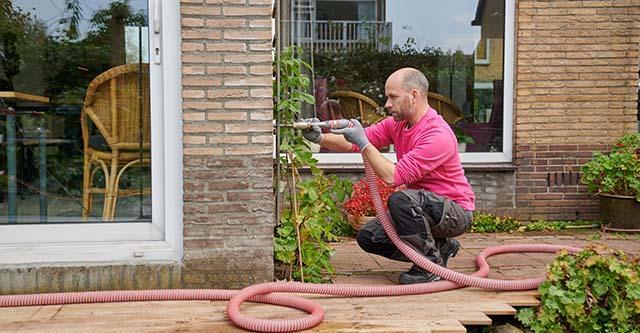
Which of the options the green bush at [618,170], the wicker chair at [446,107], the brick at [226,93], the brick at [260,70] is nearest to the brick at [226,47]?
the brick at [260,70]

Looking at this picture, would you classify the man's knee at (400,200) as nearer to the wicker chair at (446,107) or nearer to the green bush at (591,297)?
the green bush at (591,297)

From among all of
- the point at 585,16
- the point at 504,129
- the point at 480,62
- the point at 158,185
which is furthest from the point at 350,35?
the point at 158,185

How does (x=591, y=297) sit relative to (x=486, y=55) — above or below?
below

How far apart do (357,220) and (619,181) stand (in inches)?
95.4

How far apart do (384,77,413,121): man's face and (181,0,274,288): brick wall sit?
2.33ft

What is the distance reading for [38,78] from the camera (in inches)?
153

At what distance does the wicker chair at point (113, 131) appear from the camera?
12.5 feet

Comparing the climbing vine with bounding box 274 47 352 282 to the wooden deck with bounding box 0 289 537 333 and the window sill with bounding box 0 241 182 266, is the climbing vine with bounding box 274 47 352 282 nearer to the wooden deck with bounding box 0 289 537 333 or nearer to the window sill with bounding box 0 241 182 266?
the wooden deck with bounding box 0 289 537 333

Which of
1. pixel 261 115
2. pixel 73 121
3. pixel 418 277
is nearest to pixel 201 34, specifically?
pixel 261 115

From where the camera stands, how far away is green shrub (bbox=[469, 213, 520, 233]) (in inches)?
238

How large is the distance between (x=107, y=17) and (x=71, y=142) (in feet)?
2.70

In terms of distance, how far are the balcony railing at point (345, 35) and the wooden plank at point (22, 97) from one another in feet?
9.58

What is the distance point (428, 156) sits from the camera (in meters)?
3.60

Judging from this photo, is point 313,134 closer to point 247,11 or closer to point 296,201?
point 296,201
